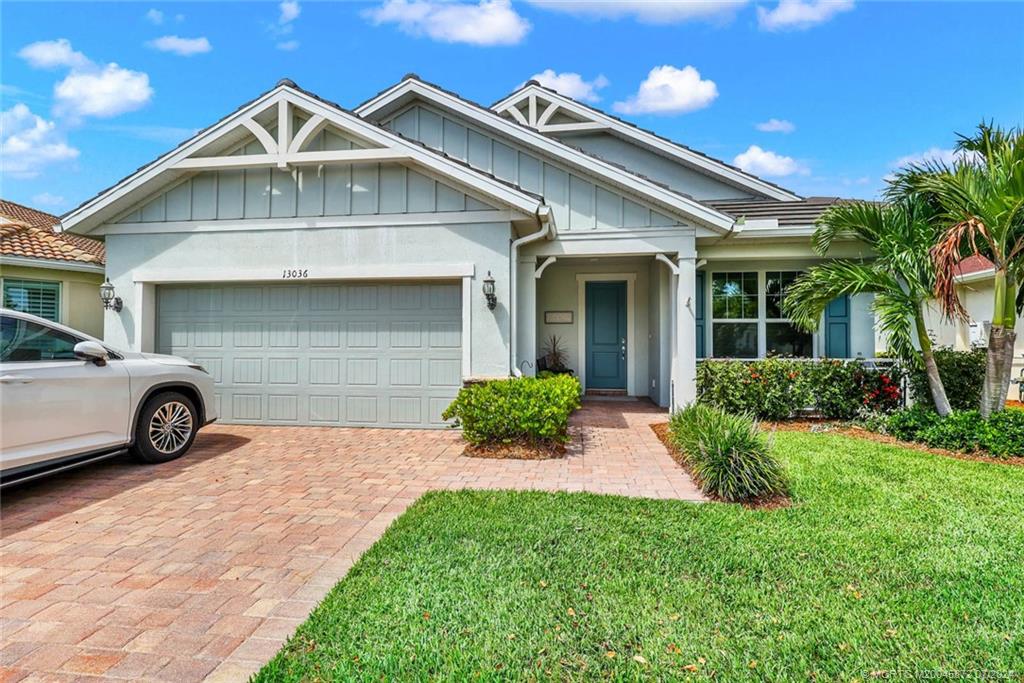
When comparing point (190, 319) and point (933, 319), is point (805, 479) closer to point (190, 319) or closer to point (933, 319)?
point (190, 319)

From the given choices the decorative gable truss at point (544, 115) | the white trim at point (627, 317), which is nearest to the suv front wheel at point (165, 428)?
the white trim at point (627, 317)

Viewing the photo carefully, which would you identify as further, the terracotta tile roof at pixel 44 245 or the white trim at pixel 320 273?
the terracotta tile roof at pixel 44 245

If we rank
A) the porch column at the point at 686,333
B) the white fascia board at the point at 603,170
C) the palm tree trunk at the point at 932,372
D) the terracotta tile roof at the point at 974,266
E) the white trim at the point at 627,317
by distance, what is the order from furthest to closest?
the terracotta tile roof at the point at 974,266 < the white trim at the point at 627,317 < the porch column at the point at 686,333 < the white fascia board at the point at 603,170 < the palm tree trunk at the point at 932,372

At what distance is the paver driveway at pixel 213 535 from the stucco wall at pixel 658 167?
6619 millimetres

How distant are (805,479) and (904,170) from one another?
17.1ft

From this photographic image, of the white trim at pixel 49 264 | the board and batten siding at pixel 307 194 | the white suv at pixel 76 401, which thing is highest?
the board and batten siding at pixel 307 194

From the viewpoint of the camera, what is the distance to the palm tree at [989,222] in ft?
21.1

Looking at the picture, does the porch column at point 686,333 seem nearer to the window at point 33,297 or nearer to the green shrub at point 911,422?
the green shrub at point 911,422

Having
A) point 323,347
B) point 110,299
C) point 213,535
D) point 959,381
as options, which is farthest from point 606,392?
point 110,299

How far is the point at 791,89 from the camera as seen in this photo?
1319 centimetres

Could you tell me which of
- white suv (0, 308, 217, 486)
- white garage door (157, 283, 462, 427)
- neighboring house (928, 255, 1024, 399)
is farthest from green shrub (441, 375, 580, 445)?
neighboring house (928, 255, 1024, 399)

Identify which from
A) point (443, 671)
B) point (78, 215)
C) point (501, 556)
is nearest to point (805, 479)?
point (501, 556)

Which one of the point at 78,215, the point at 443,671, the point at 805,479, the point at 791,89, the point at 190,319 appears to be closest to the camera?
the point at 443,671

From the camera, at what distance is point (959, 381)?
27.6 feet
